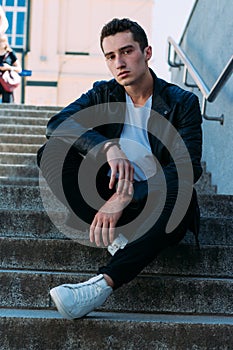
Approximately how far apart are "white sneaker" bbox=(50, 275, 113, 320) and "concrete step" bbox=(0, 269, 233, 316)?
9.6 inches

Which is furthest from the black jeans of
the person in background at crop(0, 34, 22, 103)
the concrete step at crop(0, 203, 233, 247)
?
the person in background at crop(0, 34, 22, 103)

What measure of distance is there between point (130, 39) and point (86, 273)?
88cm

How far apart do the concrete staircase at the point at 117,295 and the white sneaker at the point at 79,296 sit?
0.05 m

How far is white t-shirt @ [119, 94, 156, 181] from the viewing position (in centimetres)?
270

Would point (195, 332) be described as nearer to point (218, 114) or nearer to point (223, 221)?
point (223, 221)

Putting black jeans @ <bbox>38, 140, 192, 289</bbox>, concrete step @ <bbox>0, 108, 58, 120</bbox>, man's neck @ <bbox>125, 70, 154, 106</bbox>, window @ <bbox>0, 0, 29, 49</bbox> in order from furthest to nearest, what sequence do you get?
window @ <bbox>0, 0, 29, 49</bbox> → concrete step @ <bbox>0, 108, 58, 120</bbox> → man's neck @ <bbox>125, 70, 154, 106</bbox> → black jeans @ <bbox>38, 140, 192, 289</bbox>

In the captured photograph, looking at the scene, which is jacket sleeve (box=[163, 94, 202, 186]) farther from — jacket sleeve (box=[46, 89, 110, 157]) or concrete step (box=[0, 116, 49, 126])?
concrete step (box=[0, 116, 49, 126])

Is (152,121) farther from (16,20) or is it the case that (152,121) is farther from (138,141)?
(16,20)

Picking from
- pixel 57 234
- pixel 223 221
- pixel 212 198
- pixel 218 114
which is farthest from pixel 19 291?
pixel 218 114

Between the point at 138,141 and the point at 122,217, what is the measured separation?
39 centimetres

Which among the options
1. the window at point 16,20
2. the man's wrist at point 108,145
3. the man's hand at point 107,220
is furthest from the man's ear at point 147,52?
the window at point 16,20

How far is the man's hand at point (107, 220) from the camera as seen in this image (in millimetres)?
2352

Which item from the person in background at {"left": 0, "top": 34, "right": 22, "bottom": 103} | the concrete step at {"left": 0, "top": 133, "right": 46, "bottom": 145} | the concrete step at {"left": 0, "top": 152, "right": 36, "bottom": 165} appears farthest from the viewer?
the person in background at {"left": 0, "top": 34, "right": 22, "bottom": 103}

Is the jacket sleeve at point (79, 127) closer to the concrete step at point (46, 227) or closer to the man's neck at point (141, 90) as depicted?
the man's neck at point (141, 90)
